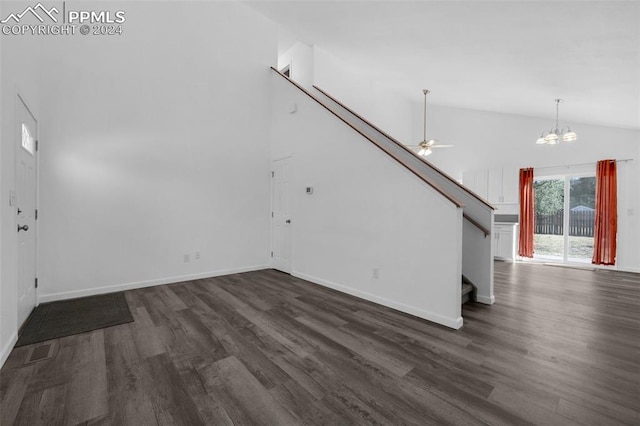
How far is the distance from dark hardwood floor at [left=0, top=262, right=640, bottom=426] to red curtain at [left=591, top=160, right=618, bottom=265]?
3.20 meters

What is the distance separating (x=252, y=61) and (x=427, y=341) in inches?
200

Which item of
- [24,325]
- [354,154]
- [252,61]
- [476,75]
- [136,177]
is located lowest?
[24,325]

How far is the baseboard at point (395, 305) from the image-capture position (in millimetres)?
2660

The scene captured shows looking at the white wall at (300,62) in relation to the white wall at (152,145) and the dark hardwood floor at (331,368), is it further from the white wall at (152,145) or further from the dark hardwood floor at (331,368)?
the dark hardwood floor at (331,368)

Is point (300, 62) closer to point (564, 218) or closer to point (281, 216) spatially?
point (281, 216)

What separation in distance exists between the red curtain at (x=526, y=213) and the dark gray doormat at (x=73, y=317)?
7554 mm

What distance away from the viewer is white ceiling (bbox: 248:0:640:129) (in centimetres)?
262

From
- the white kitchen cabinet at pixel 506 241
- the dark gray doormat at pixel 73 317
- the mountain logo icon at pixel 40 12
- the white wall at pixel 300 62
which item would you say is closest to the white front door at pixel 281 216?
the white wall at pixel 300 62

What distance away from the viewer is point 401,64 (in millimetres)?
5172

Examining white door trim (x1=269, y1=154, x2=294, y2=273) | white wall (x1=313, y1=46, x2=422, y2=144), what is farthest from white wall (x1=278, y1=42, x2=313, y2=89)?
white door trim (x1=269, y1=154, x2=294, y2=273)

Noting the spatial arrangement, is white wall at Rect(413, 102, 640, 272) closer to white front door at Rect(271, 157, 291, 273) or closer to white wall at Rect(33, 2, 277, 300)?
white front door at Rect(271, 157, 291, 273)

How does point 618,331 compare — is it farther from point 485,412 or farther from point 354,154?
point 354,154

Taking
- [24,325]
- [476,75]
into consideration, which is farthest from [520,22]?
[24,325]

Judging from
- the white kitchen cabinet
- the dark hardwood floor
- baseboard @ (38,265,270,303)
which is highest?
the white kitchen cabinet
